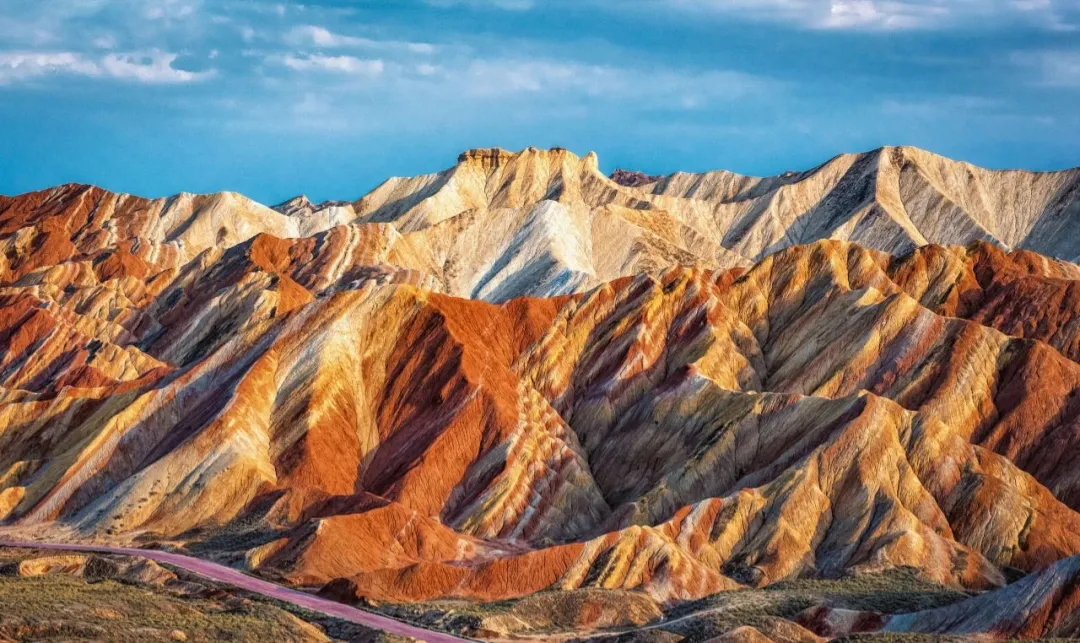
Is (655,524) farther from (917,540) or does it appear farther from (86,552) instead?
(86,552)

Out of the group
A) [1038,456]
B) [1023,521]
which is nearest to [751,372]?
[1038,456]

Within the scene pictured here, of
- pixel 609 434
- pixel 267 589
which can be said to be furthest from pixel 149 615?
pixel 609 434

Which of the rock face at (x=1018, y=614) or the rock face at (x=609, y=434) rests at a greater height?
the rock face at (x=1018, y=614)

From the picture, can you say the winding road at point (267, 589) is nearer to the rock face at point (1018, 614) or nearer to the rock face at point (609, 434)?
the rock face at point (609, 434)

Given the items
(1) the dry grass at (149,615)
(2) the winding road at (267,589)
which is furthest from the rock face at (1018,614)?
(1) the dry grass at (149,615)

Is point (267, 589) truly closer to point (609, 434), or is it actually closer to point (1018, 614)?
point (1018, 614)

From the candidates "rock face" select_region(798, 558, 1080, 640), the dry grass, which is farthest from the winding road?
"rock face" select_region(798, 558, 1080, 640)

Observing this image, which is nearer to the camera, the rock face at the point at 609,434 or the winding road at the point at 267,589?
the winding road at the point at 267,589

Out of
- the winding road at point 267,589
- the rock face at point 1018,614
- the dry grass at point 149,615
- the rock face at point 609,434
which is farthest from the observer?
the rock face at point 609,434

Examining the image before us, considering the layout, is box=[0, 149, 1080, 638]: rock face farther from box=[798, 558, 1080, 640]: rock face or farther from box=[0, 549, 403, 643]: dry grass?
box=[798, 558, 1080, 640]: rock face
